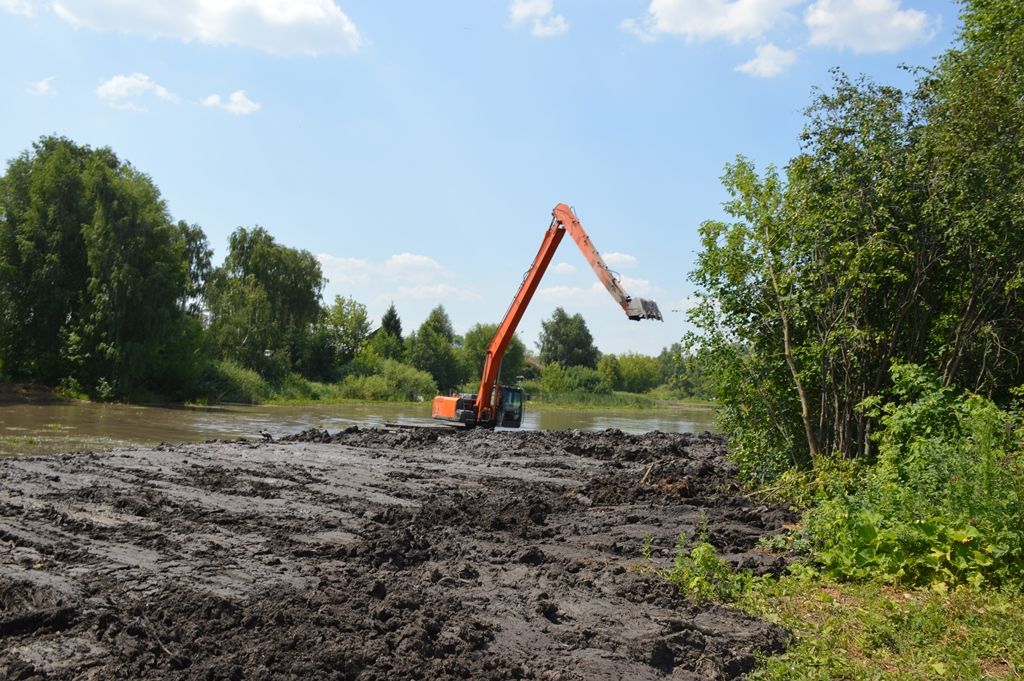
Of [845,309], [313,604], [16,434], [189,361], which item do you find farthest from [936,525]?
[189,361]

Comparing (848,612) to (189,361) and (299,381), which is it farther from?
(299,381)

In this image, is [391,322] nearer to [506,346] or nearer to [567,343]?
[567,343]

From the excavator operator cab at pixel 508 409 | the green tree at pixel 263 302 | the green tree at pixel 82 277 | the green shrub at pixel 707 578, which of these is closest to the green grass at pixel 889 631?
the green shrub at pixel 707 578

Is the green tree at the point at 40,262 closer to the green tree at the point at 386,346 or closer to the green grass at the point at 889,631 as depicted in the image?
the green tree at the point at 386,346

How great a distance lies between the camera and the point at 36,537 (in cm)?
823

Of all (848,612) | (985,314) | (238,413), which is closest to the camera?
(848,612)

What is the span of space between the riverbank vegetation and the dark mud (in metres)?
0.70

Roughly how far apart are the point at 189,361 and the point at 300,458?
28380mm

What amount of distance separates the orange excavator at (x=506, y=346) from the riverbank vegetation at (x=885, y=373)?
955 cm

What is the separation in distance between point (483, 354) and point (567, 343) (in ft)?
74.6

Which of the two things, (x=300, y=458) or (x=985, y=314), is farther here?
(x=300, y=458)

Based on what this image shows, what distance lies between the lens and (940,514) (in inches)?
288

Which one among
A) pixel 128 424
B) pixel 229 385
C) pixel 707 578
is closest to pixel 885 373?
pixel 707 578

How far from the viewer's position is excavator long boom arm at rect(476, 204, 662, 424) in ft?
69.4
